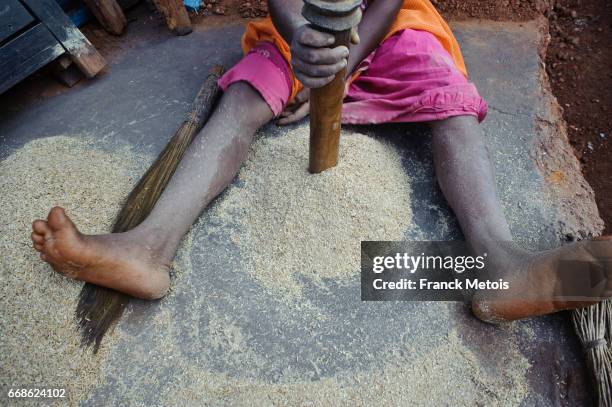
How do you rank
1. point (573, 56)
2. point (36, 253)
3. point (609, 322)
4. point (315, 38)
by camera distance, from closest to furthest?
point (315, 38), point (609, 322), point (36, 253), point (573, 56)

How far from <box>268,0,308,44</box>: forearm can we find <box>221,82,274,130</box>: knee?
7.6 inches

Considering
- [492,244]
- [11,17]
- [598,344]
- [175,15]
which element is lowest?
[598,344]

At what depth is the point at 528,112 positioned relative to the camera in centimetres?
175

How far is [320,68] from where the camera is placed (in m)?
1.00

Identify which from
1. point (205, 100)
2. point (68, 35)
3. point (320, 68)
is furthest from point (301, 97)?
point (68, 35)

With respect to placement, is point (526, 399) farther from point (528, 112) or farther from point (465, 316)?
point (528, 112)

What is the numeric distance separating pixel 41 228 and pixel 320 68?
28.7 inches

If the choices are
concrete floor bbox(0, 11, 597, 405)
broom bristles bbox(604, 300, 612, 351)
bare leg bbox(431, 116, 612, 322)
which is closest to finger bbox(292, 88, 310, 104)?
concrete floor bbox(0, 11, 597, 405)

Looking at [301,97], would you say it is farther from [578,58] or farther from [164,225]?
[578,58]

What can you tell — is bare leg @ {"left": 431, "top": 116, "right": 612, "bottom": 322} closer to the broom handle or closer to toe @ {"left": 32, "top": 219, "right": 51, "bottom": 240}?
the broom handle

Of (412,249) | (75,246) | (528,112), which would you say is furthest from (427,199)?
(75,246)

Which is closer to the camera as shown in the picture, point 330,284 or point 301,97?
point 330,284

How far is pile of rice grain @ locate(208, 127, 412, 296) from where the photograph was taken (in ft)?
4.17

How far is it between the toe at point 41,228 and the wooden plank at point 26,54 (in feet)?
3.26
